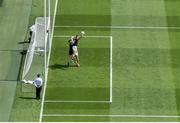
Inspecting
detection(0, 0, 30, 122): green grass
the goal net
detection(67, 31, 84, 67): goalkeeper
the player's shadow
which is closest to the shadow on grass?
the player's shadow

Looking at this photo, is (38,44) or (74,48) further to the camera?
(38,44)

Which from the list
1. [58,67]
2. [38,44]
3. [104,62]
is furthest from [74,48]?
[38,44]

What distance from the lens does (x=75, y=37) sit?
33906mm

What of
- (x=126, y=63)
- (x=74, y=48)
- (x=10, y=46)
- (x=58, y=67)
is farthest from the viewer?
(x=10, y=46)

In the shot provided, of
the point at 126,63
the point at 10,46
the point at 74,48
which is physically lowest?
the point at 126,63

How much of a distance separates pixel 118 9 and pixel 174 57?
559 cm

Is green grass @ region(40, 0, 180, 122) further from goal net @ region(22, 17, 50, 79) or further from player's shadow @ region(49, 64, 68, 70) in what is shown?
goal net @ region(22, 17, 50, 79)

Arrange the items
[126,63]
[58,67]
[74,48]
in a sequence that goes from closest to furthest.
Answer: [74,48] → [58,67] → [126,63]

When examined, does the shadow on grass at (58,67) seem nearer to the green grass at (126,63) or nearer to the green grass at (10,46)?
the green grass at (126,63)

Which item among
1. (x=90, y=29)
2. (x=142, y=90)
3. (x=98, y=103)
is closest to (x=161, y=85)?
(x=142, y=90)

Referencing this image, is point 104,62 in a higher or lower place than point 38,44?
lower

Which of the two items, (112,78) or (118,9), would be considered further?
(118,9)

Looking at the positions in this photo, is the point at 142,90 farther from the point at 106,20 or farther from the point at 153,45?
the point at 106,20

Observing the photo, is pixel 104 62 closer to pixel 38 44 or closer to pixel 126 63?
pixel 126 63
